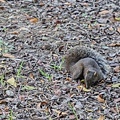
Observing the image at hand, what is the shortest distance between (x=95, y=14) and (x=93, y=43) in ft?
3.69

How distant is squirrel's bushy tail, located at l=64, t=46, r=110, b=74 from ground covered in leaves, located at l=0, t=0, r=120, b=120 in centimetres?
11

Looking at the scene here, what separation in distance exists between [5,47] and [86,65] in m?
1.35

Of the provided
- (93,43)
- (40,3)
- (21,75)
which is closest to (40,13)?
(40,3)

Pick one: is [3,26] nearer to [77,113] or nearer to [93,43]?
[93,43]

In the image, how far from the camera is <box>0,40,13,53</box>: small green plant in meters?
6.22

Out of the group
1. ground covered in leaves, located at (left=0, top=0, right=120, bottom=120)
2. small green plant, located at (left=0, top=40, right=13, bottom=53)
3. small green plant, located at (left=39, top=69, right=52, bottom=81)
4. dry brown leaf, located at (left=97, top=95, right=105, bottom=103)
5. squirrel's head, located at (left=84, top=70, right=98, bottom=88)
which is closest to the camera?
ground covered in leaves, located at (left=0, top=0, right=120, bottom=120)

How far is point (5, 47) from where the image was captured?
20.8 feet

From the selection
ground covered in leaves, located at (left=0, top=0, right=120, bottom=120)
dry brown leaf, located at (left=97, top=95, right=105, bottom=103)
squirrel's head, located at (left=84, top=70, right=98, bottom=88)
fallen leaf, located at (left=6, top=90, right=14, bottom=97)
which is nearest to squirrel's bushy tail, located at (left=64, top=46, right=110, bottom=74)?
ground covered in leaves, located at (left=0, top=0, right=120, bottom=120)

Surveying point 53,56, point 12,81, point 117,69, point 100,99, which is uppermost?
point 53,56

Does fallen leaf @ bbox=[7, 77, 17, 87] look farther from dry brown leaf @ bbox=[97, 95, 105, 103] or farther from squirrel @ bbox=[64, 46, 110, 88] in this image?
dry brown leaf @ bbox=[97, 95, 105, 103]

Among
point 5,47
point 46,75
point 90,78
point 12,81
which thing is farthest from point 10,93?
point 5,47

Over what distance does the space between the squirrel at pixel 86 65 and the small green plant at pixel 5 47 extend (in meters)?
0.88

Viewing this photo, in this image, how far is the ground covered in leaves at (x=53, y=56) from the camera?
5.00 meters

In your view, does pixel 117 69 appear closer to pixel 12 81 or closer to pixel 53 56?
pixel 53 56
